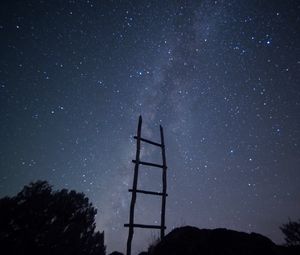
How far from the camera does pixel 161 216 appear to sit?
8391 mm

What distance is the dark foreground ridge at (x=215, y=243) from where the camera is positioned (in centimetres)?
466

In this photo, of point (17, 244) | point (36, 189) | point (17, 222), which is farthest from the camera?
point (36, 189)

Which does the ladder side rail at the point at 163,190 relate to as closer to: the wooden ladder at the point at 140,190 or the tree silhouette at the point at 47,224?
the wooden ladder at the point at 140,190

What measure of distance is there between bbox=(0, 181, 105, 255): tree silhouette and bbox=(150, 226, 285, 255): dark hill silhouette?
11.7m

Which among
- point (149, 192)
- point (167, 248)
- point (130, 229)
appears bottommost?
point (167, 248)

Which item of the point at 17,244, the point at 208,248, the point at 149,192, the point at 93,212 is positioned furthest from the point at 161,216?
the point at 93,212

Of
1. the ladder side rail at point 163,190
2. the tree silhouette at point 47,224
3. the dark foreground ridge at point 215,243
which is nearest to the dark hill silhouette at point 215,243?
the dark foreground ridge at point 215,243

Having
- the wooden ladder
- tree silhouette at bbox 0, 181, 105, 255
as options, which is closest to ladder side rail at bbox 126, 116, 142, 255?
the wooden ladder

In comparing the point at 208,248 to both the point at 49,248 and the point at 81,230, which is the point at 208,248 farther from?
the point at 81,230

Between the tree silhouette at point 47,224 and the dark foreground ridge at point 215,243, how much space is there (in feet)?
38.5

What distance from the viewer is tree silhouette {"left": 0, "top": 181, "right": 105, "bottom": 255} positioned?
13.5 m

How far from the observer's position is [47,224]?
15164mm

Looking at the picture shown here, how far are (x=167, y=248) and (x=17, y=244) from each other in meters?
11.9

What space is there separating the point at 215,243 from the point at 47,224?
14.0 meters
